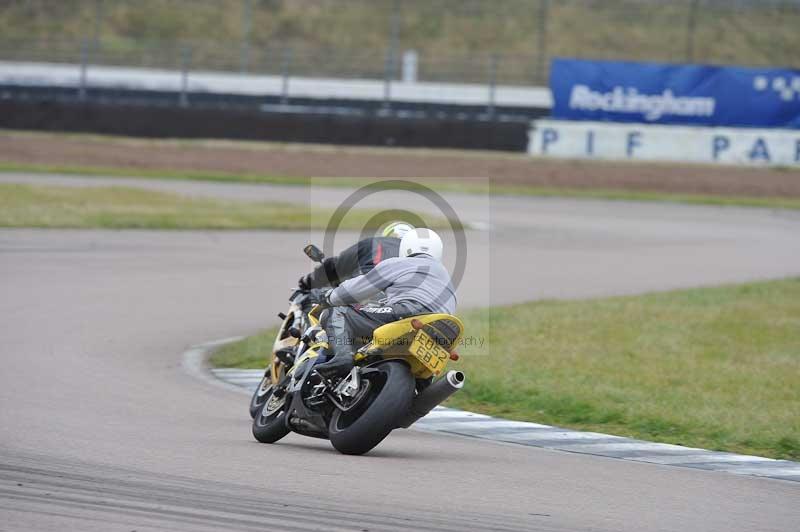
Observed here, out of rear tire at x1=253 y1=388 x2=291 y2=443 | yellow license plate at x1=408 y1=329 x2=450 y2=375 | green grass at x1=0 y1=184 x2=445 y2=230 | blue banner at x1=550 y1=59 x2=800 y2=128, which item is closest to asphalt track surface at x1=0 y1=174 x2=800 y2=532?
rear tire at x1=253 y1=388 x2=291 y2=443

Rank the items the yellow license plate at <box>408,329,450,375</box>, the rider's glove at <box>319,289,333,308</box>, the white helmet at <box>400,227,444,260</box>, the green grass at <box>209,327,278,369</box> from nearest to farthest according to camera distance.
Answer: the yellow license plate at <box>408,329,450,375</box>, the white helmet at <box>400,227,444,260</box>, the rider's glove at <box>319,289,333,308</box>, the green grass at <box>209,327,278,369</box>

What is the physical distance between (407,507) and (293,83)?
2933cm

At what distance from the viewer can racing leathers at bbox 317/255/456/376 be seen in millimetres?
7508

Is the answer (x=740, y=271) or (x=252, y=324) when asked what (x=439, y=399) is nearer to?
(x=252, y=324)

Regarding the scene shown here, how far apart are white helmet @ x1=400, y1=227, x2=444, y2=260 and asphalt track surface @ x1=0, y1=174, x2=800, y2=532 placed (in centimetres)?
120

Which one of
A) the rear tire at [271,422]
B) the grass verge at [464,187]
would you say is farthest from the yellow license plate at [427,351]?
the grass verge at [464,187]

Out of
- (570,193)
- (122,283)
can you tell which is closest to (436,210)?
(570,193)

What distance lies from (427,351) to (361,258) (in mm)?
1063

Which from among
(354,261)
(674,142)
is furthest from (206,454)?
(674,142)

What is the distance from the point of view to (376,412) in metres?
7.14

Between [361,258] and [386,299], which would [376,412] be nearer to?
[386,299]

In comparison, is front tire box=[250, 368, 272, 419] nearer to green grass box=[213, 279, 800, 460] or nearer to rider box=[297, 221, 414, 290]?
rider box=[297, 221, 414, 290]

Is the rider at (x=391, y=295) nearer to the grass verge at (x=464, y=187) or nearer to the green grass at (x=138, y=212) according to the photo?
the green grass at (x=138, y=212)

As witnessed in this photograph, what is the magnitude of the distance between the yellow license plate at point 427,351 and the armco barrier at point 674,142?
25878 mm
